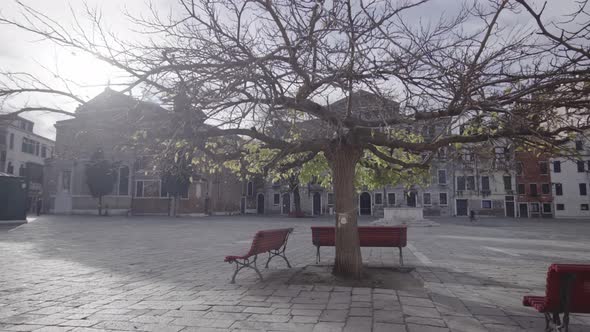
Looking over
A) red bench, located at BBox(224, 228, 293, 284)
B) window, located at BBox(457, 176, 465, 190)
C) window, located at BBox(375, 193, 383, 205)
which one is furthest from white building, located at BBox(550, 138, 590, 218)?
red bench, located at BBox(224, 228, 293, 284)

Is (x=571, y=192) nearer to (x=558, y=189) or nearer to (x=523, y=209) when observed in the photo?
(x=558, y=189)

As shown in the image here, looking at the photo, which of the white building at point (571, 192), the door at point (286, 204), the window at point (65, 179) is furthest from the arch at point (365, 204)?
the window at point (65, 179)

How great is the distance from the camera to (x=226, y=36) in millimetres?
5320

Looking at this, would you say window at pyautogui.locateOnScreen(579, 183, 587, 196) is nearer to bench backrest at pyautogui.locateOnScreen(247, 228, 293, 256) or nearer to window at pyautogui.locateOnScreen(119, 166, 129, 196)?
bench backrest at pyautogui.locateOnScreen(247, 228, 293, 256)

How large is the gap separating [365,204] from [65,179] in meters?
35.7

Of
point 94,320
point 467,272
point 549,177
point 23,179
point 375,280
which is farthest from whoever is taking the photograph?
point 549,177

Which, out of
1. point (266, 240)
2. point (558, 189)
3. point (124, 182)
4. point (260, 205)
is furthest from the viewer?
point (260, 205)

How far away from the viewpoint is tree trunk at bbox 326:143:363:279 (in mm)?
6805

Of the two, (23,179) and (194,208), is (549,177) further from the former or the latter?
(23,179)

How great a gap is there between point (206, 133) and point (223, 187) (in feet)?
151

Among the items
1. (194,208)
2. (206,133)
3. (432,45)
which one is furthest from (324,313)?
(194,208)

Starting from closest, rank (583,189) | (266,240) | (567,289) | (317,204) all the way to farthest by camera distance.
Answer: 1. (567,289)
2. (266,240)
3. (583,189)
4. (317,204)

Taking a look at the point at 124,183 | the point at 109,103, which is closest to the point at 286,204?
the point at 124,183

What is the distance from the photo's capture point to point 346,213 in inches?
270
